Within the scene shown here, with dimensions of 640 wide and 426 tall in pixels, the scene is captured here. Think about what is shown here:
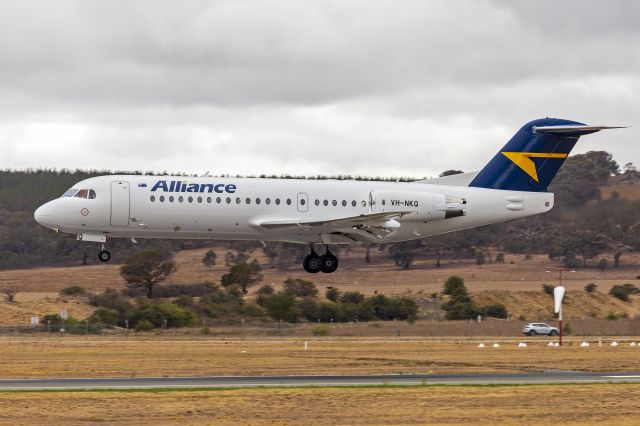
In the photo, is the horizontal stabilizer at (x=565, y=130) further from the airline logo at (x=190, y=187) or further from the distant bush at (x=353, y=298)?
the distant bush at (x=353, y=298)

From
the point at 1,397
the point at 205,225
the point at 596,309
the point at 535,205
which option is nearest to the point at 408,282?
the point at 596,309

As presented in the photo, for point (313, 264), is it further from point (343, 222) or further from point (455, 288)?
point (455, 288)

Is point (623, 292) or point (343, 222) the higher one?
point (343, 222)

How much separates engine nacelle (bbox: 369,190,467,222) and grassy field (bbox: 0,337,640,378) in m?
5.97

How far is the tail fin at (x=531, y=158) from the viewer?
5059 centimetres

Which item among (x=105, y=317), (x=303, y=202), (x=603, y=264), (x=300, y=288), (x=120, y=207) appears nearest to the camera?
(x=120, y=207)

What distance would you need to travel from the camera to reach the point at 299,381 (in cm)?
3662

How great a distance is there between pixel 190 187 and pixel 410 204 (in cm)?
920

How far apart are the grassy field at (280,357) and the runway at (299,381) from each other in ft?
6.44

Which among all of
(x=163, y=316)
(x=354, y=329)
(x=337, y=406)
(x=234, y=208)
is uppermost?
(x=234, y=208)

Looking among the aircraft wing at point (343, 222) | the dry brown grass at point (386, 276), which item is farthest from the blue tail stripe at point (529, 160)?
the dry brown grass at point (386, 276)

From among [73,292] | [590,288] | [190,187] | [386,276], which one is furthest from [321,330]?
[386,276]

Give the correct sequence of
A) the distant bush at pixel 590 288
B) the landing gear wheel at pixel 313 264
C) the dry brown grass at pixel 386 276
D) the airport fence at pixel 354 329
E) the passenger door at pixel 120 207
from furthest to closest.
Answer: the dry brown grass at pixel 386 276 → the distant bush at pixel 590 288 → the airport fence at pixel 354 329 → the landing gear wheel at pixel 313 264 → the passenger door at pixel 120 207

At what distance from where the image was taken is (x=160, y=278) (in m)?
85.1
